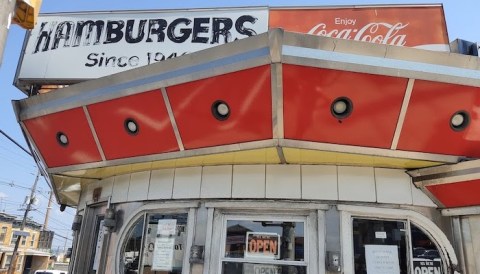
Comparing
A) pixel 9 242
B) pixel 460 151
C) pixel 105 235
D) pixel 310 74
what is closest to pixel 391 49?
pixel 310 74

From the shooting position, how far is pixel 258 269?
4.55 m

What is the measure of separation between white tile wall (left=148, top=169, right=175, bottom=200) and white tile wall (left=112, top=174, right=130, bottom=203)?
51 cm

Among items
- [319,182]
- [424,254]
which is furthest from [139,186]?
[424,254]

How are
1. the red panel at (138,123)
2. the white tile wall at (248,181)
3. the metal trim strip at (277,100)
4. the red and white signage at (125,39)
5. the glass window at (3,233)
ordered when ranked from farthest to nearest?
the glass window at (3,233)
the red and white signage at (125,39)
the white tile wall at (248,181)
the red panel at (138,123)
the metal trim strip at (277,100)

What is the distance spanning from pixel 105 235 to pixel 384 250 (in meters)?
3.84

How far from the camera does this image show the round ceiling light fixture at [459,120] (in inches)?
158

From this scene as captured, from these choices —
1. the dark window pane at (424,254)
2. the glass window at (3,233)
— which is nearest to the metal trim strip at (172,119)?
the dark window pane at (424,254)

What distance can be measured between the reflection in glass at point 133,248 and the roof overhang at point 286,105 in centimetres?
102

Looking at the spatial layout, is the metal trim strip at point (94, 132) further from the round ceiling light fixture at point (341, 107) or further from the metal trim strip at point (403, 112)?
the metal trim strip at point (403, 112)

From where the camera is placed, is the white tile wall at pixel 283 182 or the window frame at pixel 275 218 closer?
the window frame at pixel 275 218

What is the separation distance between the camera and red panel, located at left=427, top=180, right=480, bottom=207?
429cm

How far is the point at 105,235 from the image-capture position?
5.70 m

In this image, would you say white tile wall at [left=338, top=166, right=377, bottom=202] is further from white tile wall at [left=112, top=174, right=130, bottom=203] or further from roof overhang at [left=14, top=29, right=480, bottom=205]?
white tile wall at [left=112, top=174, right=130, bottom=203]

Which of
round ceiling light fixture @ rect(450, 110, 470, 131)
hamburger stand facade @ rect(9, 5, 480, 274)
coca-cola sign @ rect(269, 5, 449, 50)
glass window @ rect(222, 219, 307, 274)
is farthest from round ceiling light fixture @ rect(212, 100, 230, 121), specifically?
round ceiling light fixture @ rect(450, 110, 470, 131)
